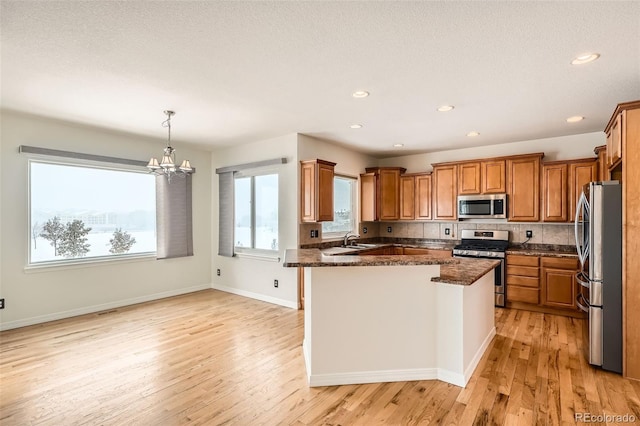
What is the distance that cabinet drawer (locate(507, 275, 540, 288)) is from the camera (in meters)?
4.68

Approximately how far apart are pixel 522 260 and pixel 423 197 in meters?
1.88

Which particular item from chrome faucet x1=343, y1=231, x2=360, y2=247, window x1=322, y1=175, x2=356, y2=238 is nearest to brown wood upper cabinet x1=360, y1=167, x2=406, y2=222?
window x1=322, y1=175, x2=356, y2=238

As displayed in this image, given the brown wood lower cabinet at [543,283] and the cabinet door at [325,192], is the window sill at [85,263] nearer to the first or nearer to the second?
the cabinet door at [325,192]

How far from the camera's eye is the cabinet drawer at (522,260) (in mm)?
4691

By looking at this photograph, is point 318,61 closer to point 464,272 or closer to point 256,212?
point 464,272

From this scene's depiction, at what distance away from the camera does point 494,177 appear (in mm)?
5227

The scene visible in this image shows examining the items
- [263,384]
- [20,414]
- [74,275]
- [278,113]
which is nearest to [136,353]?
[20,414]

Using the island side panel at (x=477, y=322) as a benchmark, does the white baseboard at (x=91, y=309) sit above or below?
→ below

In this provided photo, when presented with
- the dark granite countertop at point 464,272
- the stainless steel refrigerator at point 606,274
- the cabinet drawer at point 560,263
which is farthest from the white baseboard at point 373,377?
the cabinet drawer at point 560,263

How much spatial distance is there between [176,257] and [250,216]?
4.61 ft

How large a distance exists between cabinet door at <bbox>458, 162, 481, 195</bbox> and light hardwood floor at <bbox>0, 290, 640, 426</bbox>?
227 centimetres

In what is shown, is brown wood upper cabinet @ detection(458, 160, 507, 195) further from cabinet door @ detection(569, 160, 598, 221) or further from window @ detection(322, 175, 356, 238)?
window @ detection(322, 175, 356, 238)

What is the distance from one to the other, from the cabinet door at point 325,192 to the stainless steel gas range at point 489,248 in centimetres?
215

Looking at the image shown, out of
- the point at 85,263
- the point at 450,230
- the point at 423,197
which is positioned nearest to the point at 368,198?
the point at 423,197
